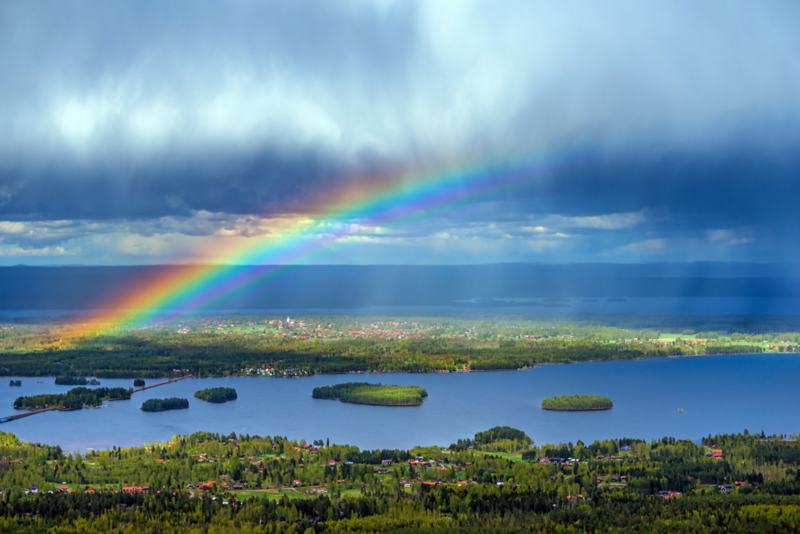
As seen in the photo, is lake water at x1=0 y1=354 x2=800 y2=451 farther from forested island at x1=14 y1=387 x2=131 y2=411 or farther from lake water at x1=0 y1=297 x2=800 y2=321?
lake water at x1=0 y1=297 x2=800 y2=321

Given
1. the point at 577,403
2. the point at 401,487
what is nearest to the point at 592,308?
the point at 577,403

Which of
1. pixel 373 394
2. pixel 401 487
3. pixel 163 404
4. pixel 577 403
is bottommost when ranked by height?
pixel 401 487

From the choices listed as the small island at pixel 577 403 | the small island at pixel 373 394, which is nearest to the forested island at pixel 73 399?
the small island at pixel 373 394

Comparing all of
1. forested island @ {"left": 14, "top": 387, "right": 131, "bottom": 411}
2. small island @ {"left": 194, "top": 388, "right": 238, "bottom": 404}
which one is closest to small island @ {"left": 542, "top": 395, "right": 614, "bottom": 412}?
small island @ {"left": 194, "top": 388, "right": 238, "bottom": 404}

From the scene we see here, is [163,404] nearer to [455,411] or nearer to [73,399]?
A: [73,399]

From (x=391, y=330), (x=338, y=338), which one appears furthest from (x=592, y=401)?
(x=391, y=330)

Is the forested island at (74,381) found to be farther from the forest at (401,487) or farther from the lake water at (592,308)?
the lake water at (592,308)
